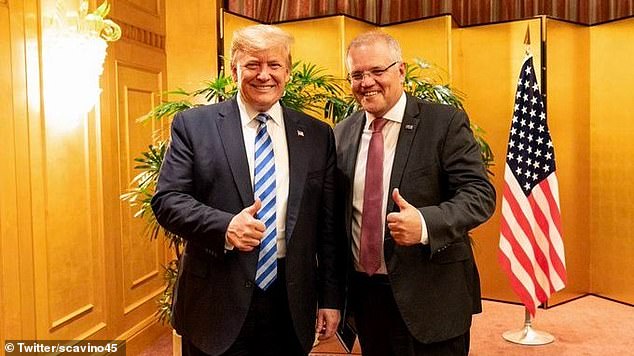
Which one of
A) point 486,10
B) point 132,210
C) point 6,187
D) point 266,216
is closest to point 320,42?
point 486,10

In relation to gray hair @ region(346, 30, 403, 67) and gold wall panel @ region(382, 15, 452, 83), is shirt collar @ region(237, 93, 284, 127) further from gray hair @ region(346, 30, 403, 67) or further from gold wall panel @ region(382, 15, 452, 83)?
gold wall panel @ region(382, 15, 452, 83)

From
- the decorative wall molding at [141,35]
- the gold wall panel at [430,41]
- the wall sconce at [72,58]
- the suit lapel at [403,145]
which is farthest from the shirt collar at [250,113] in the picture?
the gold wall panel at [430,41]

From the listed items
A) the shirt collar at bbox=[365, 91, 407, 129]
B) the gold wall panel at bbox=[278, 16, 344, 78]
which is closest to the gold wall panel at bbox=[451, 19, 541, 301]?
the gold wall panel at bbox=[278, 16, 344, 78]

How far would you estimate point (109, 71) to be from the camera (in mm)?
3967

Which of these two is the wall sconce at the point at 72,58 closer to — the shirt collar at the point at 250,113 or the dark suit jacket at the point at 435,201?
the shirt collar at the point at 250,113

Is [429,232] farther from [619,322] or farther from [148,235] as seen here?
[619,322]

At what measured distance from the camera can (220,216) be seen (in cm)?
193

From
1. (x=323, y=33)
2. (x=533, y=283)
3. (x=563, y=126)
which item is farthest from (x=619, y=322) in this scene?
(x=323, y=33)

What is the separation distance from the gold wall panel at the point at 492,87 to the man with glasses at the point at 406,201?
327 centimetres

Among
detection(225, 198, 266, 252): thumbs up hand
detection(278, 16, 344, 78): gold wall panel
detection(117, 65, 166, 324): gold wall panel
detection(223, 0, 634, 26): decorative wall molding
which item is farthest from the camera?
detection(223, 0, 634, 26): decorative wall molding

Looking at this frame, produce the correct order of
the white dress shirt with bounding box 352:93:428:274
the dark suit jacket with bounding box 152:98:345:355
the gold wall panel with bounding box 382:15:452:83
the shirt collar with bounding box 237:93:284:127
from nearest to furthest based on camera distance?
the dark suit jacket with bounding box 152:98:345:355
the shirt collar with bounding box 237:93:284:127
the white dress shirt with bounding box 352:93:428:274
the gold wall panel with bounding box 382:15:452:83

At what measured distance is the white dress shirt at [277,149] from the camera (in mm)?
2088

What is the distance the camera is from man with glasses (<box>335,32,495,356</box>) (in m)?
2.17

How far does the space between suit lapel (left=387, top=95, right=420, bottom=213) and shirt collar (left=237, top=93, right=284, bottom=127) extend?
1.26 ft
